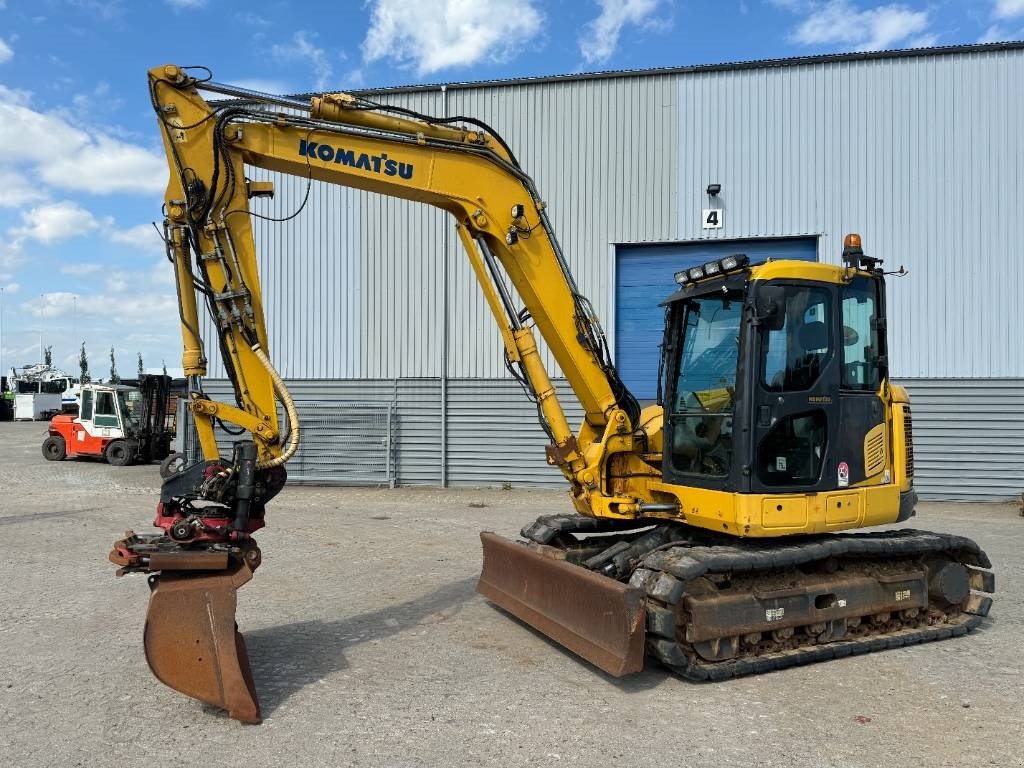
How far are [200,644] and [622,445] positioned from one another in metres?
3.55

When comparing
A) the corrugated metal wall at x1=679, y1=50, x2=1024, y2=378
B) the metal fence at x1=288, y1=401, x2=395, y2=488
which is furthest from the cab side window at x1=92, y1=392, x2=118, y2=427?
the corrugated metal wall at x1=679, y1=50, x2=1024, y2=378

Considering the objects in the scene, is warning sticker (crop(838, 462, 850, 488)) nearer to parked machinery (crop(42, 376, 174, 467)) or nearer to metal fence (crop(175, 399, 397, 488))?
metal fence (crop(175, 399, 397, 488))

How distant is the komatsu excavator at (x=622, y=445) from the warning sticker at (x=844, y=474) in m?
0.01

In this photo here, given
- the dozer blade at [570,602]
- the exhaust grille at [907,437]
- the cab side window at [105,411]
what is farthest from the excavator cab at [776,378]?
the cab side window at [105,411]

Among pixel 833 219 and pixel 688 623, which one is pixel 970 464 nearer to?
pixel 833 219

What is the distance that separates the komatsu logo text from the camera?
5633 mm

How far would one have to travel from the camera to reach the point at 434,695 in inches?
198

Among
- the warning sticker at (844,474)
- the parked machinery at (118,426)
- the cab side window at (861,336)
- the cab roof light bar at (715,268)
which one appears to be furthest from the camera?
the parked machinery at (118,426)

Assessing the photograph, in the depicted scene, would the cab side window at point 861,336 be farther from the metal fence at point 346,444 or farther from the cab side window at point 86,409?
the cab side window at point 86,409

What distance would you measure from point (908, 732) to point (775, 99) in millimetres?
13309

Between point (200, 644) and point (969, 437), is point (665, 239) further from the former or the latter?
point (200, 644)

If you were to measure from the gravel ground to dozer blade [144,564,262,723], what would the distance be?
0.17 metres

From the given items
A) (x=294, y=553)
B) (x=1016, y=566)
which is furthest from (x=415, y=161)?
(x=1016, y=566)

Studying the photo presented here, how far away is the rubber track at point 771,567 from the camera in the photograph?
520cm
